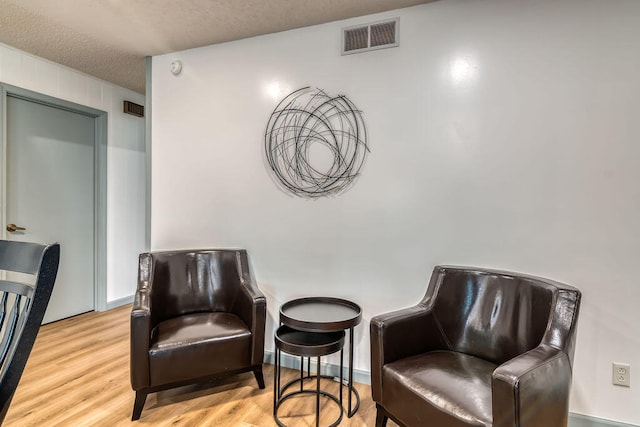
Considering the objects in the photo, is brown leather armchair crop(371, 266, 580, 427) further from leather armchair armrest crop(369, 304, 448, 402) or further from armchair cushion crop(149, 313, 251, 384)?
armchair cushion crop(149, 313, 251, 384)

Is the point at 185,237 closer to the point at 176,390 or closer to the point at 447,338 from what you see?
the point at 176,390

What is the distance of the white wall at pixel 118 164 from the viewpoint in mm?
3226

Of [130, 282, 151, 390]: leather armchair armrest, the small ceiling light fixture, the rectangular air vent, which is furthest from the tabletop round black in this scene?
the rectangular air vent

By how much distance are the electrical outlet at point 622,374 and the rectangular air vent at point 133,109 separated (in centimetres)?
454

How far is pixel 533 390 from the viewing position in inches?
46.9

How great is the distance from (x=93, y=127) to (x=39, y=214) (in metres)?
1.01

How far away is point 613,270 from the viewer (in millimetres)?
1766

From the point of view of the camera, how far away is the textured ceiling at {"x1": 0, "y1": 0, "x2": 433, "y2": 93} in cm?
213

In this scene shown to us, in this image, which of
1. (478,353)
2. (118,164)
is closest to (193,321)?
(478,353)

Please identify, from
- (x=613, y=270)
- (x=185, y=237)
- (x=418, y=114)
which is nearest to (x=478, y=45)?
(x=418, y=114)

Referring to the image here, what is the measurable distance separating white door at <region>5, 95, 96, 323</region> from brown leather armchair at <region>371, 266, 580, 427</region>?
317 centimetres

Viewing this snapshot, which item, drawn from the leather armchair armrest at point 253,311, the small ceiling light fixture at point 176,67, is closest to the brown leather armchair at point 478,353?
the leather armchair armrest at point 253,311

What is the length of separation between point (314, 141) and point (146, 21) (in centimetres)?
140

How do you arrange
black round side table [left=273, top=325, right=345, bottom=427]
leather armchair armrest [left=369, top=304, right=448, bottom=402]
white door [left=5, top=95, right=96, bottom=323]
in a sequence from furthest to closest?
white door [left=5, top=95, right=96, bottom=323] → black round side table [left=273, top=325, right=345, bottom=427] → leather armchair armrest [left=369, top=304, right=448, bottom=402]
